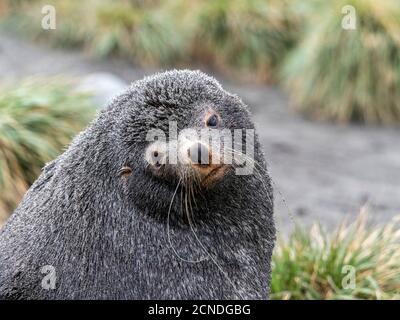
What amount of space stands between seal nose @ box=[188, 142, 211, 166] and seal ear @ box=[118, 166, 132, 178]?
374 millimetres

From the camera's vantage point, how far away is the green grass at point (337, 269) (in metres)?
4.32

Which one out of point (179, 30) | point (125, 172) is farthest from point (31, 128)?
point (179, 30)

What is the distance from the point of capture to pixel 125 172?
2.92 meters

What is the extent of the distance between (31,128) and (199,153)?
298 centimetres

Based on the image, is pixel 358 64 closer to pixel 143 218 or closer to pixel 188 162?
pixel 143 218

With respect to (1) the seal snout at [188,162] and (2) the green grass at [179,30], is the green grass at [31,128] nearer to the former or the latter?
(1) the seal snout at [188,162]

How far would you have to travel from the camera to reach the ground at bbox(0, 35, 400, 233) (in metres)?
6.62

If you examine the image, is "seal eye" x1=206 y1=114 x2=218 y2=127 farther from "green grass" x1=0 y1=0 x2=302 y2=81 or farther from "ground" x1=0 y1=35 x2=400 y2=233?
"green grass" x1=0 y1=0 x2=302 y2=81

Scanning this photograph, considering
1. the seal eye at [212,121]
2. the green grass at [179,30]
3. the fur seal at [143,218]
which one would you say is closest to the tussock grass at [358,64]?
the green grass at [179,30]

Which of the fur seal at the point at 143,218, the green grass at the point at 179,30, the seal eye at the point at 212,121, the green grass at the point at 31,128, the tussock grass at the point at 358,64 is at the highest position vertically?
the green grass at the point at 179,30

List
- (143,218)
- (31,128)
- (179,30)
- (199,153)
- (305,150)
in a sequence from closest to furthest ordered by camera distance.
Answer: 1. (199,153)
2. (143,218)
3. (31,128)
4. (305,150)
5. (179,30)

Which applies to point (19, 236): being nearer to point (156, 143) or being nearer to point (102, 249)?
point (102, 249)
